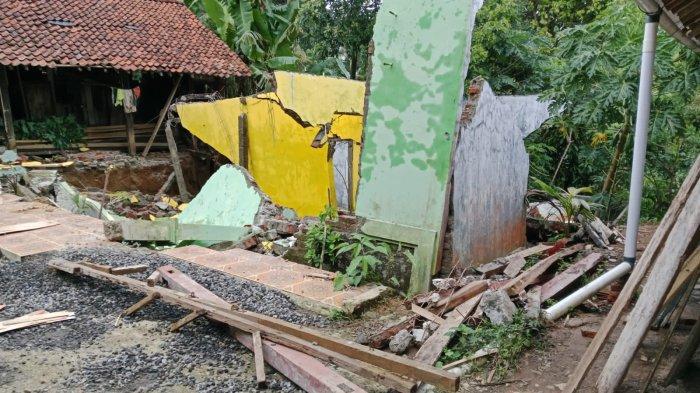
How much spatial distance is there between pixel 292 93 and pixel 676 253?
27.4 feet

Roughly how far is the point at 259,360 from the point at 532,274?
245 centimetres

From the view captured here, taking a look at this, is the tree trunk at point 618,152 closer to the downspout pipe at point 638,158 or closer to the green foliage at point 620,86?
the green foliage at point 620,86

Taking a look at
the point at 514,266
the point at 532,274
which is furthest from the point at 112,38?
the point at 532,274

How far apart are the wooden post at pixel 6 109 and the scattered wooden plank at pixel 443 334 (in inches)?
555

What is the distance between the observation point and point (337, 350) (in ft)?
10.3

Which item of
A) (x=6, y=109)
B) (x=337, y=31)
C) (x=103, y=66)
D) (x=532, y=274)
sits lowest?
(x=532, y=274)

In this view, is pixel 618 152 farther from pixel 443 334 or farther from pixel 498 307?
pixel 443 334

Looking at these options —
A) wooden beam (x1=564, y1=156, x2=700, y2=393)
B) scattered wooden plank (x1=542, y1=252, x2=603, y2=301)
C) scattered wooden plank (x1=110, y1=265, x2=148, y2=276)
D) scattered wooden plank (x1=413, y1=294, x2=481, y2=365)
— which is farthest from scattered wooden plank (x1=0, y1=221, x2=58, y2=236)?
wooden beam (x1=564, y1=156, x2=700, y2=393)

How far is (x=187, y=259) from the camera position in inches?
221

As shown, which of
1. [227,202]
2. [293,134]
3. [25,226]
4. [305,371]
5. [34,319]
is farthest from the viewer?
[293,134]

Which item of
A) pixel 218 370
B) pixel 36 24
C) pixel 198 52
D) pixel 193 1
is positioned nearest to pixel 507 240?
pixel 218 370

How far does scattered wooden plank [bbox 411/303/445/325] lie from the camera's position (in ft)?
12.6

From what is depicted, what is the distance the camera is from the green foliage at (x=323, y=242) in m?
5.12

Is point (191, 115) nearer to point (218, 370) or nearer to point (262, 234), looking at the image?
point (262, 234)
